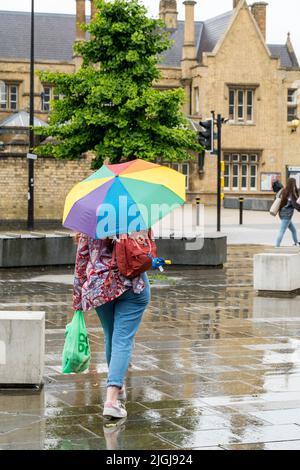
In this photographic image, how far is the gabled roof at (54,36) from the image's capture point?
66250 mm

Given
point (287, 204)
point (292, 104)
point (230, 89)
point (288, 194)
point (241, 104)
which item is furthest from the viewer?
point (292, 104)

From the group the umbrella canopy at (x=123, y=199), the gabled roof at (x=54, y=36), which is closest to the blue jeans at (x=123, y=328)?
the umbrella canopy at (x=123, y=199)

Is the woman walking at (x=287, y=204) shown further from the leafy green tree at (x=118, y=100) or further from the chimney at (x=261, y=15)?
the chimney at (x=261, y=15)

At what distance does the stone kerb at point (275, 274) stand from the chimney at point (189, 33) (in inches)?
2001

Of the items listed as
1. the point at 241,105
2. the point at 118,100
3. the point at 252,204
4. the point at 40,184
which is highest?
the point at 241,105

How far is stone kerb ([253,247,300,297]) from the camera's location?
14.8m

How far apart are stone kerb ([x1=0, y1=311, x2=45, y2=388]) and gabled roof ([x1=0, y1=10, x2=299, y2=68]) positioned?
5872 centimetres

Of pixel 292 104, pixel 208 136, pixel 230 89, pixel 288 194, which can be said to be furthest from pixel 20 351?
pixel 292 104

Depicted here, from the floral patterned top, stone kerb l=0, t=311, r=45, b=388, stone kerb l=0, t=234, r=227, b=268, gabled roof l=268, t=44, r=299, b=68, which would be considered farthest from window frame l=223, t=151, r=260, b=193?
the floral patterned top

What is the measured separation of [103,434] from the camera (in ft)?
21.0

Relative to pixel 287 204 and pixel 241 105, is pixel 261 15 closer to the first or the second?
pixel 241 105

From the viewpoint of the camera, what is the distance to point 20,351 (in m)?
7.92

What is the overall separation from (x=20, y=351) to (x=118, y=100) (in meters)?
18.4
